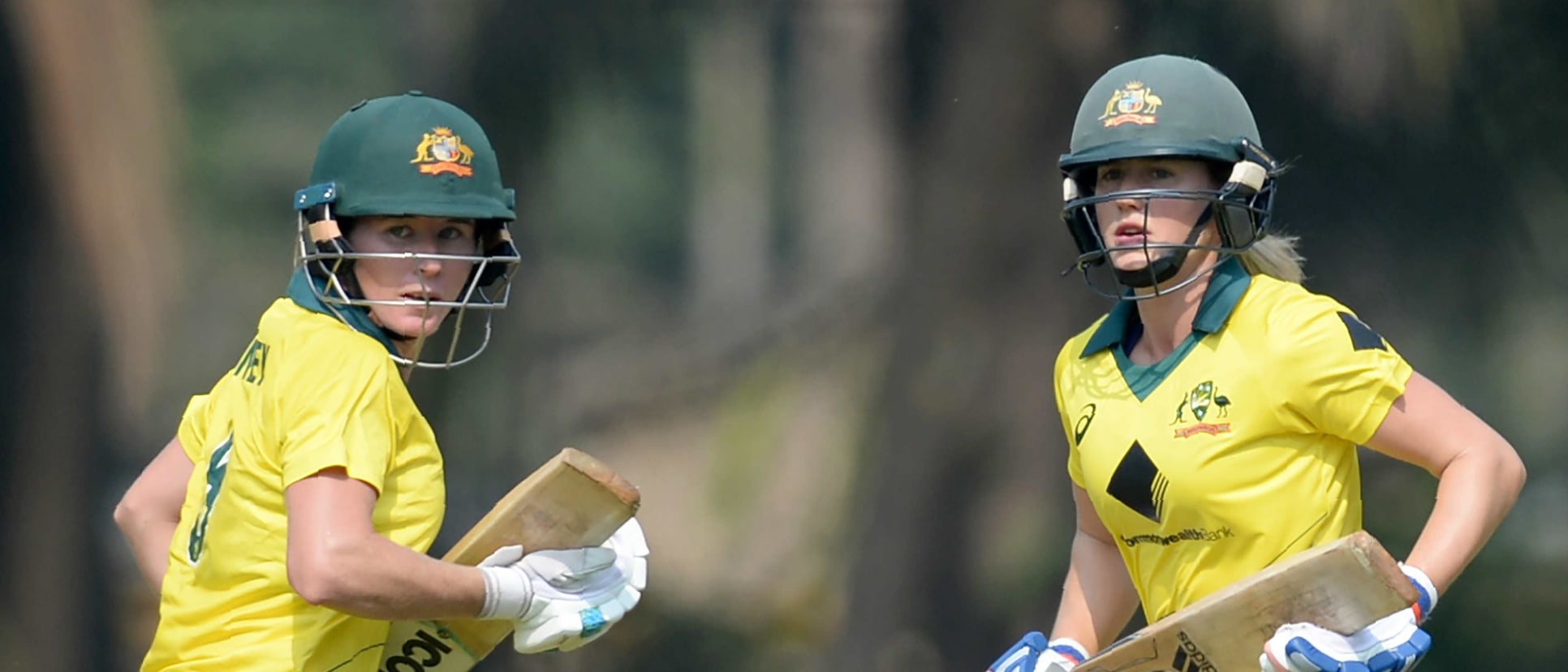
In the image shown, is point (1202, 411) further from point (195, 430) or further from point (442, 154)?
point (195, 430)

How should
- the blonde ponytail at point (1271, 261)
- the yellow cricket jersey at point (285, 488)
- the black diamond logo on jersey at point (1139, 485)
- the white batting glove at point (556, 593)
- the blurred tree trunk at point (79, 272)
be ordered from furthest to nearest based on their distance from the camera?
the blurred tree trunk at point (79, 272) < the blonde ponytail at point (1271, 261) < the black diamond logo on jersey at point (1139, 485) < the white batting glove at point (556, 593) < the yellow cricket jersey at point (285, 488)

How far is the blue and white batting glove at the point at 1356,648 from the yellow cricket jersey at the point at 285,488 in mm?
1160

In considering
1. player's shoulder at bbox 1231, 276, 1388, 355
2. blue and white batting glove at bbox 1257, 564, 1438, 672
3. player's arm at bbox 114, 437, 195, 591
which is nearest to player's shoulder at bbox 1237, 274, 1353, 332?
player's shoulder at bbox 1231, 276, 1388, 355

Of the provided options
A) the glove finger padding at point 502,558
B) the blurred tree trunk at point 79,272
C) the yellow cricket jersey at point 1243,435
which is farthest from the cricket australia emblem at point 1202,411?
the blurred tree trunk at point 79,272

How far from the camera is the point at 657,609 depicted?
4223mm

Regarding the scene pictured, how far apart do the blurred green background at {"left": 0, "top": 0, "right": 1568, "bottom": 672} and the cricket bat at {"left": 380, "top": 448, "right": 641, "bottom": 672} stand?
1.53 metres

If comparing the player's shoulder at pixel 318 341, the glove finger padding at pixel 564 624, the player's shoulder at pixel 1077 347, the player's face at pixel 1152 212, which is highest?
the player's face at pixel 1152 212

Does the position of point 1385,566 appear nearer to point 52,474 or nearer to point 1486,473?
point 1486,473

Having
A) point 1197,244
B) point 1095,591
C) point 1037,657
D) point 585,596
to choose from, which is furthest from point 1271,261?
point 585,596

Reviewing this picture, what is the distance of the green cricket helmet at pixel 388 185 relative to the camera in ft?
8.40

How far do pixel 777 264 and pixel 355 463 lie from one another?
1.99m

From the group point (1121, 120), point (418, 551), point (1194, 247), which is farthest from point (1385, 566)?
point (418, 551)

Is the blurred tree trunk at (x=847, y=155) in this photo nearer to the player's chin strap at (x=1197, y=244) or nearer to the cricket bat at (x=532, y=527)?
the player's chin strap at (x=1197, y=244)

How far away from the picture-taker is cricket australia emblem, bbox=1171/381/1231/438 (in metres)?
2.59
